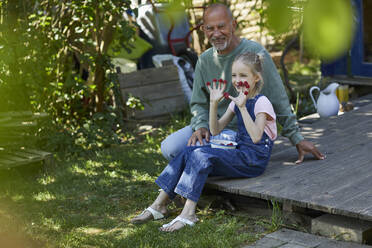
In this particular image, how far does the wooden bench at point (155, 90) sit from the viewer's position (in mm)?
6809

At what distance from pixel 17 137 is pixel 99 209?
72.4 inches

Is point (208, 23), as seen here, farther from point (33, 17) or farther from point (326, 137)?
point (33, 17)

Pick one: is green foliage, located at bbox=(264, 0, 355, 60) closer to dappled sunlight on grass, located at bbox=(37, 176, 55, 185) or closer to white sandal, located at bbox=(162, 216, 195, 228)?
white sandal, located at bbox=(162, 216, 195, 228)

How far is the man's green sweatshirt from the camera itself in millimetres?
3912

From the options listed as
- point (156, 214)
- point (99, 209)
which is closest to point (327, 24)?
point (156, 214)

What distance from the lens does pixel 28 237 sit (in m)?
3.83

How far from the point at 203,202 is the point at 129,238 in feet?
2.15

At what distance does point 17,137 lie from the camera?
5.62m

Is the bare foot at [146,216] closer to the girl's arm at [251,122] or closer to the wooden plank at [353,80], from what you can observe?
the girl's arm at [251,122]

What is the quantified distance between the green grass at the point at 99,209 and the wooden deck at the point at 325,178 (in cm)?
21

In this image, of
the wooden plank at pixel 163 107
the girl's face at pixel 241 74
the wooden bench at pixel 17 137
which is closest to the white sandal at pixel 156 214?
the girl's face at pixel 241 74

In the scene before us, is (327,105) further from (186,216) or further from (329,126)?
(186,216)

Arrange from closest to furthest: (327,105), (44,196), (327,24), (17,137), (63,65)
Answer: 1. (327,24)
2. (44,196)
3. (17,137)
4. (327,105)
5. (63,65)

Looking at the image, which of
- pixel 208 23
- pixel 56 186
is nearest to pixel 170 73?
pixel 56 186
